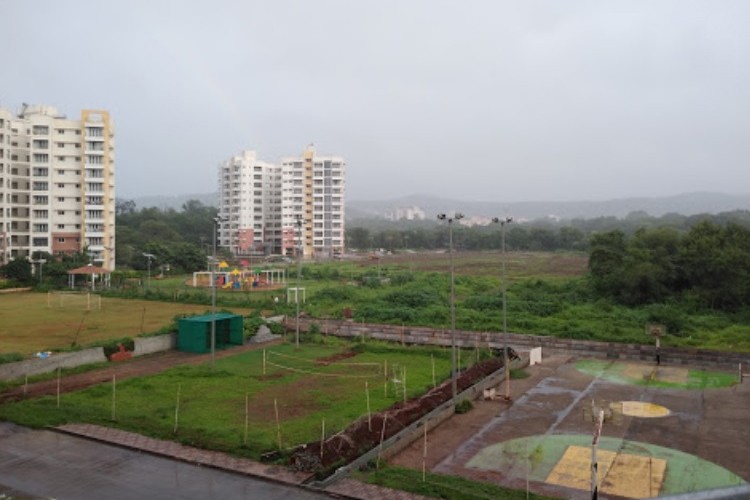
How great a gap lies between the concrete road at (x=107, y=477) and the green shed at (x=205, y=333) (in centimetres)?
1225

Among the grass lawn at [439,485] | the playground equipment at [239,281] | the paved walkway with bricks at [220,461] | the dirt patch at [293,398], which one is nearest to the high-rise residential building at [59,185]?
the playground equipment at [239,281]

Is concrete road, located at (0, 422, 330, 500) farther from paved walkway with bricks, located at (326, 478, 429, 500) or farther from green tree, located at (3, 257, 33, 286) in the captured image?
green tree, located at (3, 257, 33, 286)

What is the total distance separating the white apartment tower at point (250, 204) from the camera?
106 meters

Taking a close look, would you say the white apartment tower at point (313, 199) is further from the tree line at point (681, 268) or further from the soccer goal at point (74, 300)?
the tree line at point (681, 268)

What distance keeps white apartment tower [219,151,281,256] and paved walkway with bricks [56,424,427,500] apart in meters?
88.1

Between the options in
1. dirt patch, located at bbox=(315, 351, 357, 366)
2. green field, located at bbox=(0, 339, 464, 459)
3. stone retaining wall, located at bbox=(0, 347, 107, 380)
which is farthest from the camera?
dirt patch, located at bbox=(315, 351, 357, 366)

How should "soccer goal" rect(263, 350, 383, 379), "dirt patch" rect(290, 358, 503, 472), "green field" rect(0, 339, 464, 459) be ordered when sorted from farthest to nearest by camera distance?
"soccer goal" rect(263, 350, 383, 379)
"green field" rect(0, 339, 464, 459)
"dirt patch" rect(290, 358, 503, 472)

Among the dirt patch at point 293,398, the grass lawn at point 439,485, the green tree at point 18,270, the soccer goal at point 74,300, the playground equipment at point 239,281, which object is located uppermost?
the green tree at point 18,270

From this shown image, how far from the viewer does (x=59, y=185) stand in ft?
206

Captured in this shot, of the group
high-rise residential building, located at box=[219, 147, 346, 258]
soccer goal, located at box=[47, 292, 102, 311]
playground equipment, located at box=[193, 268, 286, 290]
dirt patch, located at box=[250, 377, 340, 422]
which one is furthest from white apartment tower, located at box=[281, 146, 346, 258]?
dirt patch, located at box=[250, 377, 340, 422]

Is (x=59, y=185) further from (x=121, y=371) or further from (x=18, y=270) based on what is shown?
(x=121, y=371)

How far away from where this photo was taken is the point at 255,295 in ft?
158

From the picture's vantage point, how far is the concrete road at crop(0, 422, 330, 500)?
12.7 metres

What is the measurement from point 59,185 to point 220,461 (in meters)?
56.3
